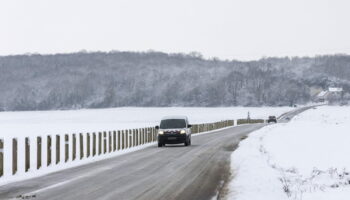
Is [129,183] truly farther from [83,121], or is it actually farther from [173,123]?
[83,121]

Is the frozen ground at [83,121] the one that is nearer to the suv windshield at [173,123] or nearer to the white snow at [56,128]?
the white snow at [56,128]

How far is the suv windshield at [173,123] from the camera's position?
107 ft

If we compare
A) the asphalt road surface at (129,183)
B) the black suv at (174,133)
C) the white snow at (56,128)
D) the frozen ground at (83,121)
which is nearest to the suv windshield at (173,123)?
the black suv at (174,133)

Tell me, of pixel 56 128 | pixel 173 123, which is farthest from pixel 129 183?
pixel 56 128

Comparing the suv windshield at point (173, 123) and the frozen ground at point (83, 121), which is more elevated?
the suv windshield at point (173, 123)

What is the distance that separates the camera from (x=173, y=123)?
3306cm

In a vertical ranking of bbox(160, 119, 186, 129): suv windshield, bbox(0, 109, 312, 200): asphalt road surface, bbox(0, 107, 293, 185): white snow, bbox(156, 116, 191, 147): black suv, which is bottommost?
bbox(0, 107, 293, 185): white snow

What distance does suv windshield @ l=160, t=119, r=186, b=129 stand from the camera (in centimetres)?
3261

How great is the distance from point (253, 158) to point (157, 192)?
7.92 metres

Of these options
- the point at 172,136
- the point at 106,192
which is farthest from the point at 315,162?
the point at 172,136

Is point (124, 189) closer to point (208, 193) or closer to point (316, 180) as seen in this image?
point (208, 193)

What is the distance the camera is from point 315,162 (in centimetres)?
1888

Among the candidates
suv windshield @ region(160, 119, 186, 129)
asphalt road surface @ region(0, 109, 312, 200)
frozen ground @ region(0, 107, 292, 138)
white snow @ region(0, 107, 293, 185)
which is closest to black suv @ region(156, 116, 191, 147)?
suv windshield @ region(160, 119, 186, 129)

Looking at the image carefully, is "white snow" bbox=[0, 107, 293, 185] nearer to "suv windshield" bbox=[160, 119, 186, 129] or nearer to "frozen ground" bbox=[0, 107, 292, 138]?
"frozen ground" bbox=[0, 107, 292, 138]
